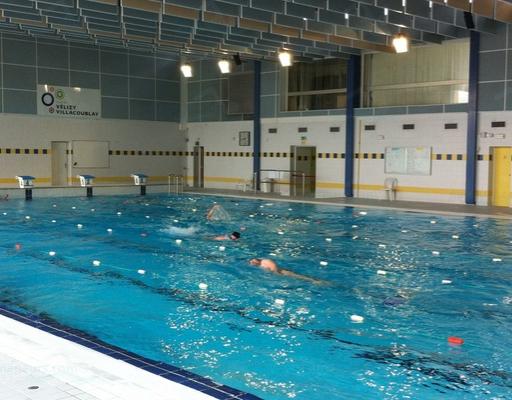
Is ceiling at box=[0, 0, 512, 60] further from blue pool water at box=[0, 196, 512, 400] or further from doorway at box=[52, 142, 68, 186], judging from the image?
blue pool water at box=[0, 196, 512, 400]

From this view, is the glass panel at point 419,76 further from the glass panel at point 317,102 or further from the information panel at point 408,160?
Answer: the information panel at point 408,160

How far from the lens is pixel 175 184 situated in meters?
28.0

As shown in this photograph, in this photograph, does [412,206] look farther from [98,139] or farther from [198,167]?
[98,139]

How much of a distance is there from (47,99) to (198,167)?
25.1 feet

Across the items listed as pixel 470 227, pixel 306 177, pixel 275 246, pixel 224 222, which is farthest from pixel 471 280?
pixel 306 177

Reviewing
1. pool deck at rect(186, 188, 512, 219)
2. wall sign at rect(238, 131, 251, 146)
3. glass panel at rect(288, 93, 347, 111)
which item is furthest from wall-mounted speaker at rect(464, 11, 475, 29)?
wall sign at rect(238, 131, 251, 146)

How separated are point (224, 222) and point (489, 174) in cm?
875

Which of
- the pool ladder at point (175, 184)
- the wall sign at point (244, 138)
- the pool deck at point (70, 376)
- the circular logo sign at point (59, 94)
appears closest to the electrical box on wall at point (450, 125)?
the wall sign at point (244, 138)

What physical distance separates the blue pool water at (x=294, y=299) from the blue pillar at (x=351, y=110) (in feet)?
25.0

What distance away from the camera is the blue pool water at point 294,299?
16.1 ft

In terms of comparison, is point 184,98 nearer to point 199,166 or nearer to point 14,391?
point 199,166

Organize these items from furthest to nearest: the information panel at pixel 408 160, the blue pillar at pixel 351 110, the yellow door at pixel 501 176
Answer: the blue pillar at pixel 351 110, the information panel at pixel 408 160, the yellow door at pixel 501 176

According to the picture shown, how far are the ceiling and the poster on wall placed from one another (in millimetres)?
3302

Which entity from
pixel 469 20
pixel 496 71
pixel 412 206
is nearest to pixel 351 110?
pixel 412 206
